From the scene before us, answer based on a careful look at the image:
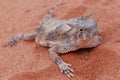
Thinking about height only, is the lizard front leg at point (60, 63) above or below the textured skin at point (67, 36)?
below

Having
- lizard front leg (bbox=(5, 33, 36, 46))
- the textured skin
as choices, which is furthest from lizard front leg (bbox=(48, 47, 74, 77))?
lizard front leg (bbox=(5, 33, 36, 46))

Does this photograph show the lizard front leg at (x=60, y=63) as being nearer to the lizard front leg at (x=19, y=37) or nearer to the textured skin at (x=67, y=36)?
the textured skin at (x=67, y=36)

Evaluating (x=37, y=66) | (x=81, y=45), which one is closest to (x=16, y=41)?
(x=37, y=66)

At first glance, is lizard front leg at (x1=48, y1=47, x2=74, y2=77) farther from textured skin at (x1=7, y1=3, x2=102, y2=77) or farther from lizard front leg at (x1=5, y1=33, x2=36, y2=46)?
lizard front leg at (x1=5, y1=33, x2=36, y2=46)

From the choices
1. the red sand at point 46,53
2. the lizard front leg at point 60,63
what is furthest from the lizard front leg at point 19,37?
the lizard front leg at point 60,63

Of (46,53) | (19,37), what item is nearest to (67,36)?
(46,53)

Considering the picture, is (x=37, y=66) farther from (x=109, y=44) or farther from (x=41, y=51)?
(x=109, y=44)

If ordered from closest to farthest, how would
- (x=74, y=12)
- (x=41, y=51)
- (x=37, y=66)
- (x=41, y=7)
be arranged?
(x=37, y=66), (x=41, y=51), (x=74, y=12), (x=41, y=7)
